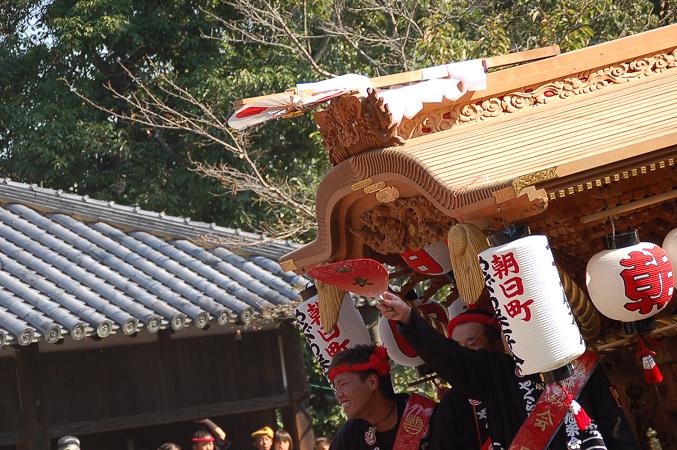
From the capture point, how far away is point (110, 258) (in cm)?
1066

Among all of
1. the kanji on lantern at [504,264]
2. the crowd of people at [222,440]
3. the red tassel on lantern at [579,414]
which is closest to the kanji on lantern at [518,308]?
the kanji on lantern at [504,264]

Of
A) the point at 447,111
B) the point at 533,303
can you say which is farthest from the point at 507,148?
the point at 533,303

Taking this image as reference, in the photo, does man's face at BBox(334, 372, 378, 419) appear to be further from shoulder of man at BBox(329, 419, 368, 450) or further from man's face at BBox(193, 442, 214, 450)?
man's face at BBox(193, 442, 214, 450)

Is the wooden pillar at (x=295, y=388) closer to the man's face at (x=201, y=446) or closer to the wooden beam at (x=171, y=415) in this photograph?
the wooden beam at (x=171, y=415)

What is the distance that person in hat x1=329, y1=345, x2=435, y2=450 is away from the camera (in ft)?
18.2

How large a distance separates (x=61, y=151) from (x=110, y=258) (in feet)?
20.8

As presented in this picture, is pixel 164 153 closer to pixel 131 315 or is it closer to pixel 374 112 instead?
pixel 131 315

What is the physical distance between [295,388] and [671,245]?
19.8 feet

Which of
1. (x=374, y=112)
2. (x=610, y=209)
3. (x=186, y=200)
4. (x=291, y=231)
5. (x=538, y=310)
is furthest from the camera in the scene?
(x=186, y=200)

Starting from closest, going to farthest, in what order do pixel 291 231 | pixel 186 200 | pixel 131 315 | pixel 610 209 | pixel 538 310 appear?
pixel 538 310, pixel 610 209, pixel 131 315, pixel 291 231, pixel 186 200

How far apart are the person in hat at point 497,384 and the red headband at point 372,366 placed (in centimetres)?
50

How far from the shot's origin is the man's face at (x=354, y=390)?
5.53 metres

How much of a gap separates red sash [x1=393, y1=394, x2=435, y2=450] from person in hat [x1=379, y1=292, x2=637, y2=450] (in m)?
0.39

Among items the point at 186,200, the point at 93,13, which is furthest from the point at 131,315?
the point at 93,13
